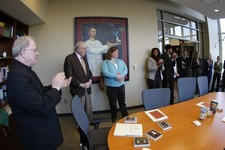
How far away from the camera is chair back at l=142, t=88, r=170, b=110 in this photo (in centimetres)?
205

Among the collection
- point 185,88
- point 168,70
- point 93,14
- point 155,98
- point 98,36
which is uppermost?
point 93,14

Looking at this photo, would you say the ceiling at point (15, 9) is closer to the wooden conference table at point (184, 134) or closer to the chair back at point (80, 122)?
the chair back at point (80, 122)

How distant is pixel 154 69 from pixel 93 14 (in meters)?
1.98

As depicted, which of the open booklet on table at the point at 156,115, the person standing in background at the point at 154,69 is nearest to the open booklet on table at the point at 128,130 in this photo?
the open booklet on table at the point at 156,115

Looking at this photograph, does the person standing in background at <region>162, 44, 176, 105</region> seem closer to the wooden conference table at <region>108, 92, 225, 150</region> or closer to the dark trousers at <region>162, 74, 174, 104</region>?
the dark trousers at <region>162, 74, 174, 104</region>

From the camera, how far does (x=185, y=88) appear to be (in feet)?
9.23

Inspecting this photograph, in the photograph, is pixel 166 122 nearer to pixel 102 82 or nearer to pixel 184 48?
pixel 102 82

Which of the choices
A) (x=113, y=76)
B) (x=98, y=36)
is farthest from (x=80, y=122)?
(x=98, y=36)

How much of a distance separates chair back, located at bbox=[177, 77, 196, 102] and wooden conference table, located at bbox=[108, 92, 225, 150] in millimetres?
874

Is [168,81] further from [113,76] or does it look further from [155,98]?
[155,98]

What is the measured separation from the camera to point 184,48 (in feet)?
19.1

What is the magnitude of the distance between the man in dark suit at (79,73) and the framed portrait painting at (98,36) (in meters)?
0.85

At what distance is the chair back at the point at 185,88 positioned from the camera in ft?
8.90

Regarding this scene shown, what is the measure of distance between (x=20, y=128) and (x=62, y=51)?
253 cm
